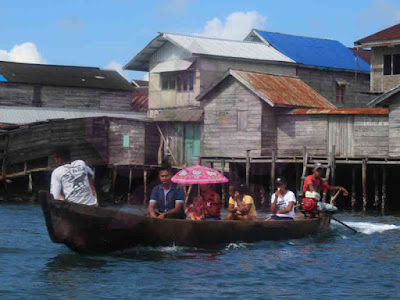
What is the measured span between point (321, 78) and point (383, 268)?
28335mm

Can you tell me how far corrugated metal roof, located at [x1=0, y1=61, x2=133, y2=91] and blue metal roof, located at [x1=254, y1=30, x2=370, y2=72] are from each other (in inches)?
383

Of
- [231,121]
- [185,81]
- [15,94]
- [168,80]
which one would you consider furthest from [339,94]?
[15,94]

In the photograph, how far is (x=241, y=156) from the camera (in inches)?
1389

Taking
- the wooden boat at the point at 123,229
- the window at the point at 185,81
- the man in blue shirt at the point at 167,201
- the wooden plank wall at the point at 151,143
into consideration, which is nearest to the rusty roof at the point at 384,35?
the window at the point at 185,81

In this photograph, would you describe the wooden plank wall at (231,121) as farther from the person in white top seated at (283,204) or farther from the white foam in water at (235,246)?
the white foam in water at (235,246)

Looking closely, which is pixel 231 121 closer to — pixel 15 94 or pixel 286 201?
pixel 15 94

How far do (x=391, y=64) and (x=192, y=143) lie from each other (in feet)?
35.3

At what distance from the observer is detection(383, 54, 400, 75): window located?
1459 inches

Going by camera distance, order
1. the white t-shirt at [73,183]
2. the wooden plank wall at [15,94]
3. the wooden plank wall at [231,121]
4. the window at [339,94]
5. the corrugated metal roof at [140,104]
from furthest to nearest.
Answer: the corrugated metal roof at [140,104], the window at [339,94], the wooden plank wall at [15,94], the wooden plank wall at [231,121], the white t-shirt at [73,183]

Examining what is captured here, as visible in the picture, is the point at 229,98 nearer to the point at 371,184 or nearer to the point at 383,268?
the point at 371,184

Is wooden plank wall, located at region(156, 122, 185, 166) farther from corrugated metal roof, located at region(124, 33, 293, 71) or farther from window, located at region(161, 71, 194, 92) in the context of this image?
corrugated metal roof, located at region(124, 33, 293, 71)

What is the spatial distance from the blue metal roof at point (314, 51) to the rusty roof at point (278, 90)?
225 inches

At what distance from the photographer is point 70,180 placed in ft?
48.5

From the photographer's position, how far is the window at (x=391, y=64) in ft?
122
